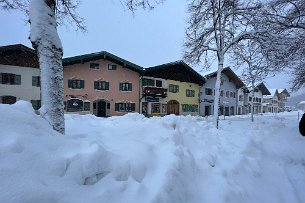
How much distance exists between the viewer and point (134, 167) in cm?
399

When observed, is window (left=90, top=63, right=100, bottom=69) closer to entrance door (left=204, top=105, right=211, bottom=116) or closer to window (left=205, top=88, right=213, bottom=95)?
window (left=205, top=88, right=213, bottom=95)

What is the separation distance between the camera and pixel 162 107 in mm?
38250

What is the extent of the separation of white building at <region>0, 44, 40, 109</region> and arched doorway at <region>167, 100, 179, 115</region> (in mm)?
18881

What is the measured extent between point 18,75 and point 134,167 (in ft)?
95.3

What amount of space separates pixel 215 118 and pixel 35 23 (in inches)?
523

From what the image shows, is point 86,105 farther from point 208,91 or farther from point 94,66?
point 208,91

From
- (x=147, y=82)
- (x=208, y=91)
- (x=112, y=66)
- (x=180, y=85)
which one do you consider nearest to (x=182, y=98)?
(x=180, y=85)

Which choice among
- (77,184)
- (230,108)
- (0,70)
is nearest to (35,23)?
(77,184)

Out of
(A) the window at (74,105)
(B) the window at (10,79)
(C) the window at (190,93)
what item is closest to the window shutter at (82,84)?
(A) the window at (74,105)

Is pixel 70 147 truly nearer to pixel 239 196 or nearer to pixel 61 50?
pixel 61 50

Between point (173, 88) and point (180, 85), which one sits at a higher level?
point (180, 85)

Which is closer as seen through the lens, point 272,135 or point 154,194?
point 154,194

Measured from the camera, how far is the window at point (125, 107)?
111 ft

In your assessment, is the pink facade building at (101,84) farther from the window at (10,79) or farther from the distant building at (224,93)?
the distant building at (224,93)
